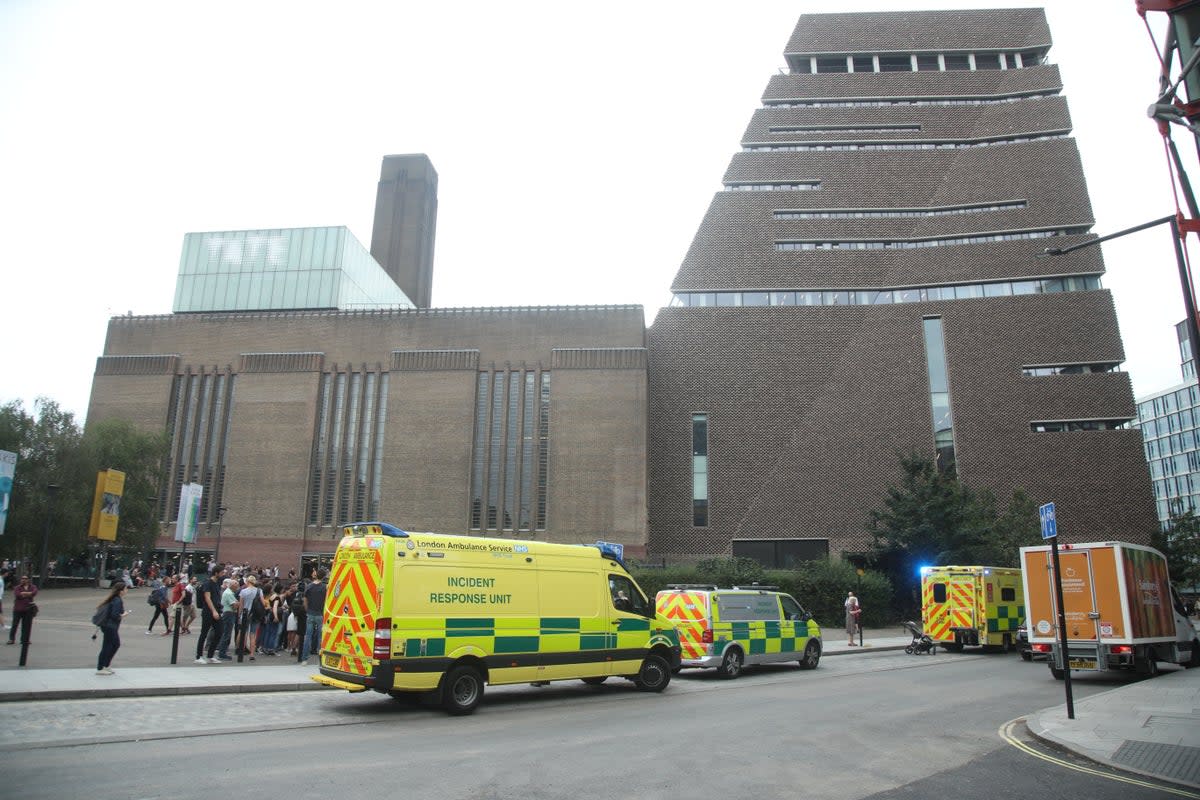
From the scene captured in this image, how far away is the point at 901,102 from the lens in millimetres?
55625

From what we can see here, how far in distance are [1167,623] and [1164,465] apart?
103131 millimetres

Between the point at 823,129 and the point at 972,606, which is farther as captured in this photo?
the point at 823,129

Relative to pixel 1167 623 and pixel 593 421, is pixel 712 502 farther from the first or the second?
pixel 1167 623

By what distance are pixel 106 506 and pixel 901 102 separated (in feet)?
183

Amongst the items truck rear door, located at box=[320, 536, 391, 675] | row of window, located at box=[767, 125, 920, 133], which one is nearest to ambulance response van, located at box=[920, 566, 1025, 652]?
truck rear door, located at box=[320, 536, 391, 675]

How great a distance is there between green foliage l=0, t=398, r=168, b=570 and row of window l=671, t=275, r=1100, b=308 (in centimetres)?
3293

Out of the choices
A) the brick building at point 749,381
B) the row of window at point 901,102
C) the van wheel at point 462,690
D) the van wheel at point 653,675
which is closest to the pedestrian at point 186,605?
the van wheel at point 462,690

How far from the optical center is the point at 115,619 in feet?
40.3

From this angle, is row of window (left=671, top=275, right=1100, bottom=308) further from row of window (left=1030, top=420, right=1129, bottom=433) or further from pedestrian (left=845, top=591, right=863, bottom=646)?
pedestrian (left=845, top=591, right=863, bottom=646)

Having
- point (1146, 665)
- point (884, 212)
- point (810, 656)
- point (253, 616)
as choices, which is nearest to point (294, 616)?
point (253, 616)

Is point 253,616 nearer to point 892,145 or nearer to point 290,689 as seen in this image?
point 290,689

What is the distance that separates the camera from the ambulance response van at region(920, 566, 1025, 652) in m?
23.1

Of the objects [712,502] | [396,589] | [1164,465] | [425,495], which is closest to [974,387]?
[712,502]

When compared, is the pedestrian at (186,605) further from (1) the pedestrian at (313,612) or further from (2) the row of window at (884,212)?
(2) the row of window at (884,212)
